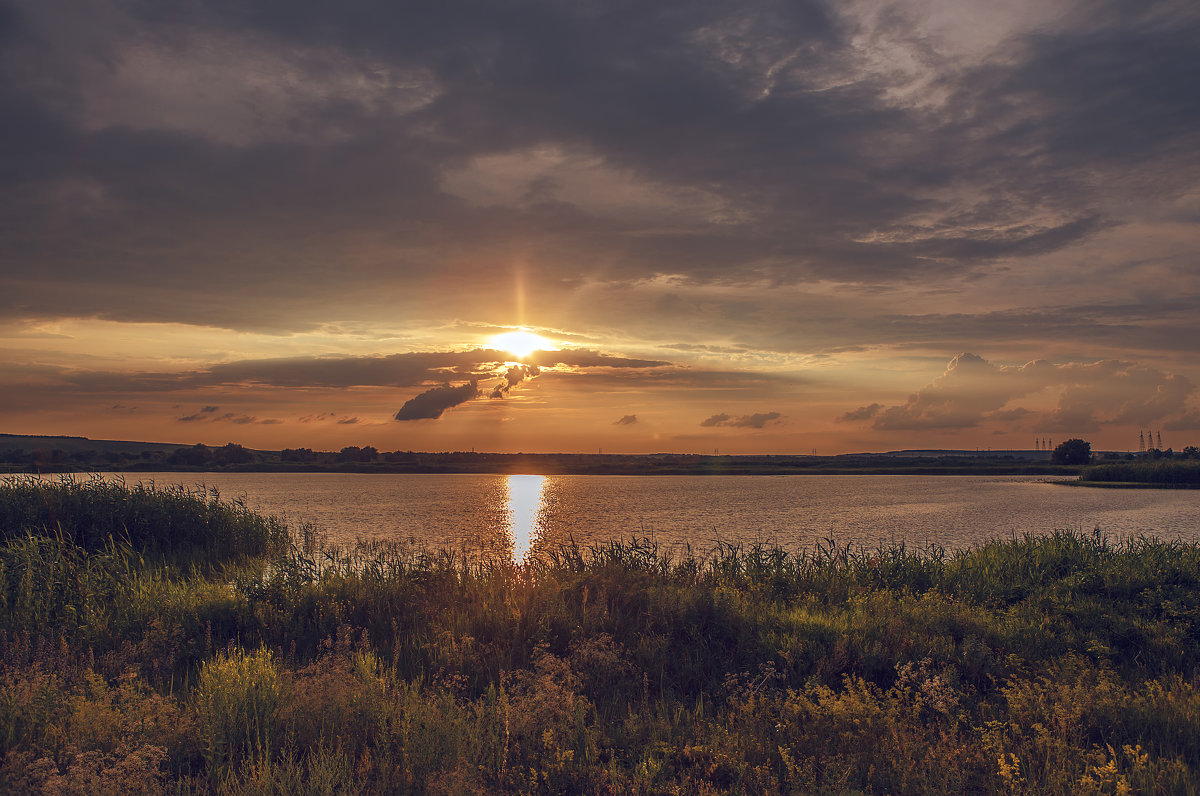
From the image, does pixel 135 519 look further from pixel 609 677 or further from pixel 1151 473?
pixel 1151 473

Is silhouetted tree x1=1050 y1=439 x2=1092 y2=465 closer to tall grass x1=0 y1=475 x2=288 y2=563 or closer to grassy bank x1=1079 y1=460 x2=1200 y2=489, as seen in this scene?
grassy bank x1=1079 y1=460 x2=1200 y2=489

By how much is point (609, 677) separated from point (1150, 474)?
5338 inches

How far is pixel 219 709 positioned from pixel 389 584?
890 cm

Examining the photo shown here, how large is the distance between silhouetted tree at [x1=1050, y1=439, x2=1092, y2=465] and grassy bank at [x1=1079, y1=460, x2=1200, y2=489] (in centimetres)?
5065

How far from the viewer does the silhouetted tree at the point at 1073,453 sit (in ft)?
575

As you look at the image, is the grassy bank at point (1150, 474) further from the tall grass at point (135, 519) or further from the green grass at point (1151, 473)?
the tall grass at point (135, 519)

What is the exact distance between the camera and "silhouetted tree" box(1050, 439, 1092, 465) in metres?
175

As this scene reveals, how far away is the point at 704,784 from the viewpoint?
7.03 meters

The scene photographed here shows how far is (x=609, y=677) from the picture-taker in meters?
11.0

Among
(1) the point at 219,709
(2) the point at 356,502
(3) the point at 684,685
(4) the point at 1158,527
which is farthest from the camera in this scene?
(2) the point at 356,502

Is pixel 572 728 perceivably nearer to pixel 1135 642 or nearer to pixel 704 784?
pixel 704 784

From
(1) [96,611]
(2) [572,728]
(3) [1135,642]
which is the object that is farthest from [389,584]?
(3) [1135,642]

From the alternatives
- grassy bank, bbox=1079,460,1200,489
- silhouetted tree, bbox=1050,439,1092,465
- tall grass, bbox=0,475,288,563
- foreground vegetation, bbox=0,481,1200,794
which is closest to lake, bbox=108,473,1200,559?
tall grass, bbox=0,475,288,563

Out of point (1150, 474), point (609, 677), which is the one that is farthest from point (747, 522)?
point (1150, 474)
